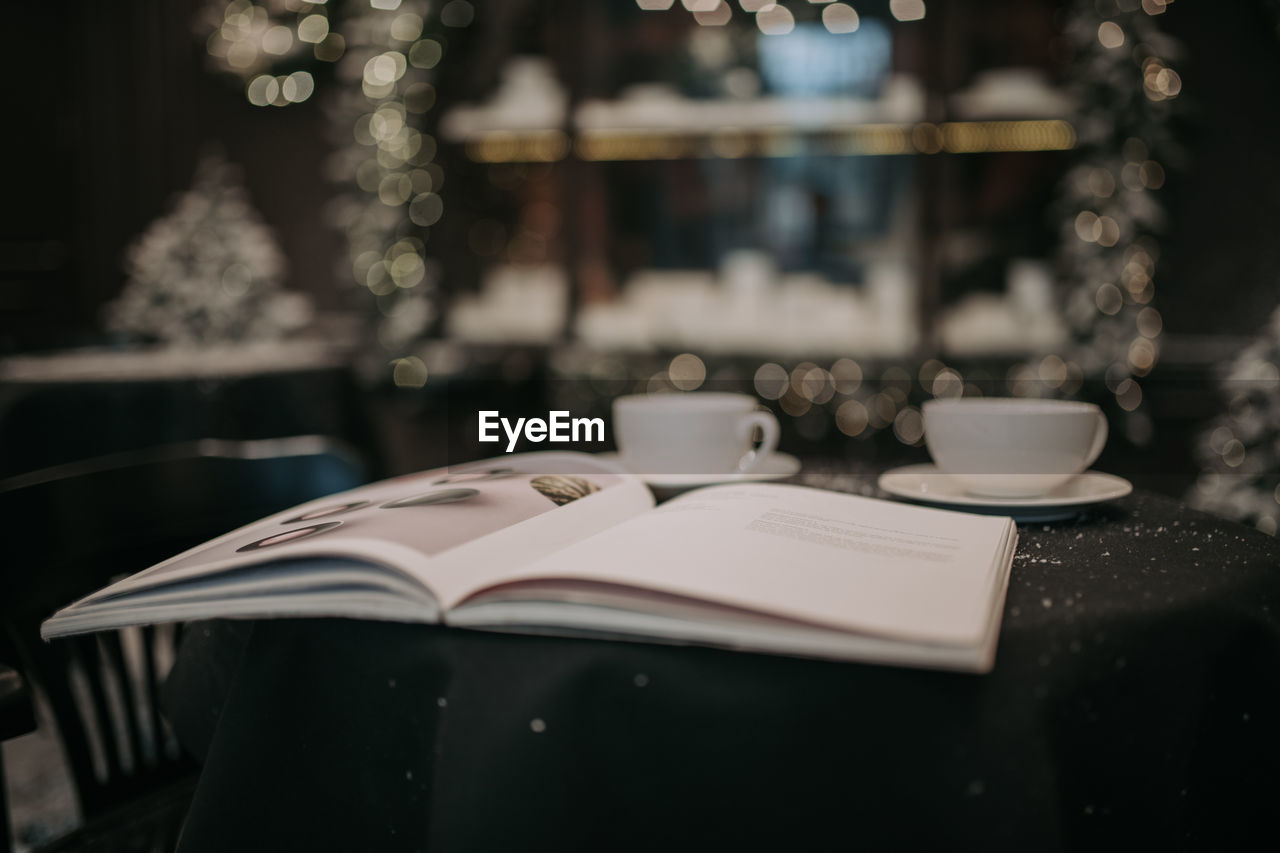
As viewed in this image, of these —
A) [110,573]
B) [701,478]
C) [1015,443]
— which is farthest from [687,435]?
[110,573]

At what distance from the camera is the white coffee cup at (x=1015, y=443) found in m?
0.58

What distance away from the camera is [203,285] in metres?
2.52

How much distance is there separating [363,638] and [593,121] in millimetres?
2307

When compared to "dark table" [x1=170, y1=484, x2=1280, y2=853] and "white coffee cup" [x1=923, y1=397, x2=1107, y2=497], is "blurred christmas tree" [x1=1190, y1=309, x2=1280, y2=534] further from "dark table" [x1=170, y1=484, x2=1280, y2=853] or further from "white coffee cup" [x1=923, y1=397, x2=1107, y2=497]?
"dark table" [x1=170, y1=484, x2=1280, y2=853]

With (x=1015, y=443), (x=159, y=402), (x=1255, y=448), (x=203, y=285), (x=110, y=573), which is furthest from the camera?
(x=203, y=285)

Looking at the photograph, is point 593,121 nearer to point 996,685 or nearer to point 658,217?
point 658,217

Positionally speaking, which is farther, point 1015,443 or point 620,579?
point 1015,443

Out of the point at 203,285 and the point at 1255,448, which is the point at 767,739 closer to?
the point at 1255,448

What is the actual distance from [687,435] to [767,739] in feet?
1.11

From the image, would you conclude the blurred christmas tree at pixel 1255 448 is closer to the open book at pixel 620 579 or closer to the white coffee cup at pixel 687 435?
the white coffee cup at pixel 687 435

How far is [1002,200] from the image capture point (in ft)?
7.48

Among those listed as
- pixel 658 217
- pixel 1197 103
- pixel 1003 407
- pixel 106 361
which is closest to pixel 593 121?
pixel 658 217

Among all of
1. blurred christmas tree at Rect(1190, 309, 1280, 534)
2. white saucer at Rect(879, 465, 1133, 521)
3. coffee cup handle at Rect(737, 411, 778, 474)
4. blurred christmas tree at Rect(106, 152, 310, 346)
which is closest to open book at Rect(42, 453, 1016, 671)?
Result: white saucer at Rect(879, 465, 1133, 521)

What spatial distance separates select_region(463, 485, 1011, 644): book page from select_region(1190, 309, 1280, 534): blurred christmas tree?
5.43 feet
